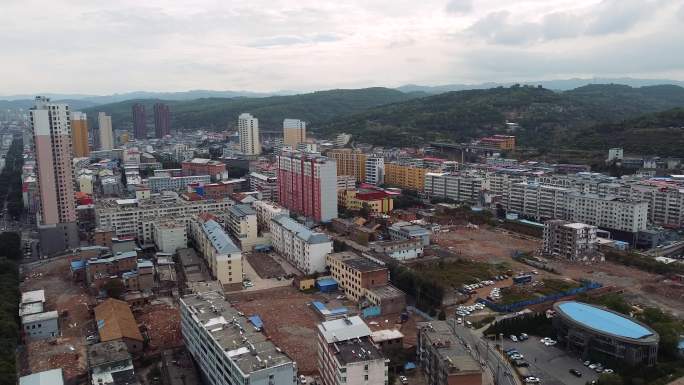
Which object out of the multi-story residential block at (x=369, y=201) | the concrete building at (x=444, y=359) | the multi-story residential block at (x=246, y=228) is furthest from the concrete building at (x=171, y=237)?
the concrete building at (x=444, y=359)

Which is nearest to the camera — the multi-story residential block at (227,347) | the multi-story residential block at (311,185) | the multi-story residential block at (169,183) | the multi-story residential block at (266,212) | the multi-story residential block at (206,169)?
the multi-story residential block at (227,347)

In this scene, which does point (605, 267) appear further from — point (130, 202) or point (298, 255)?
point (130, 202)

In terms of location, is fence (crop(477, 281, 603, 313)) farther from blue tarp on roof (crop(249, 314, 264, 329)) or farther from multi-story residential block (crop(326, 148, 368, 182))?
multi-story residential block (crop(326, 148, 368, 182))

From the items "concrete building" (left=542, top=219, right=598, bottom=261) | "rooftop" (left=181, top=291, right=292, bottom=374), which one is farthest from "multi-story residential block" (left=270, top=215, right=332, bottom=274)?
"concrete building" (left=542, top=219, right=598, bottom=261)

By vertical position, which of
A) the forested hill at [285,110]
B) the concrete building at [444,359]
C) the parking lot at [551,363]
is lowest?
the parking lot at [551,363]

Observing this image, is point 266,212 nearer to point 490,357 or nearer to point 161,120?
point 490,357

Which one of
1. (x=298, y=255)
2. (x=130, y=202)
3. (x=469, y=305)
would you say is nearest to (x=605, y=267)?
(x=469, y=305)

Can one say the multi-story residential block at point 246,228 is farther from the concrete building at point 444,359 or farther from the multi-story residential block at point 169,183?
the multi-story residential block at point 169,183

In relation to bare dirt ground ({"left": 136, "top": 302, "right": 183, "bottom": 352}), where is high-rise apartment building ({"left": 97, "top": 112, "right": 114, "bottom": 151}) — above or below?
above
